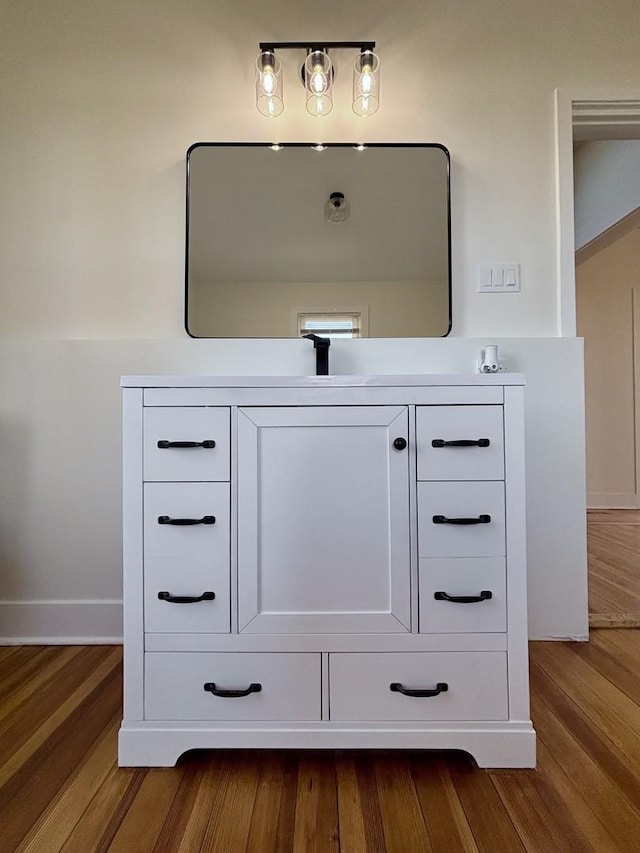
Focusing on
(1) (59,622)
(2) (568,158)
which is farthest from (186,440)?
(2) (568,158)

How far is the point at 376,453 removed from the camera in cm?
104

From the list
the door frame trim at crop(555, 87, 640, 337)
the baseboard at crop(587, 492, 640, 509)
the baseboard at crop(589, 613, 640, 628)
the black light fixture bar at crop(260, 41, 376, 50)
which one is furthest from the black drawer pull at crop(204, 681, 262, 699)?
the baseboard at crop(587, 492, 640, 509)

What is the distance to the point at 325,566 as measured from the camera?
102cm

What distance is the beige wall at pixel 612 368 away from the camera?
4.55 meters

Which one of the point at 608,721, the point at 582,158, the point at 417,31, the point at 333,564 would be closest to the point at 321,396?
the point at 333,564

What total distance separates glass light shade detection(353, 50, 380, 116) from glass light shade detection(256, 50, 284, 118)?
10.3 inches

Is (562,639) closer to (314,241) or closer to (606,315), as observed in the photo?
(314,241)

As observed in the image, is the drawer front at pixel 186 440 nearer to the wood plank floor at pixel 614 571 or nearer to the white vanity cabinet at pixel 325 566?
the white vanity cabinet at pixel 325 566

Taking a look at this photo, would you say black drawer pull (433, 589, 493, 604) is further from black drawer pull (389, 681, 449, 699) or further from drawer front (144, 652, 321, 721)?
drawer front (144, 652, 321, 721)

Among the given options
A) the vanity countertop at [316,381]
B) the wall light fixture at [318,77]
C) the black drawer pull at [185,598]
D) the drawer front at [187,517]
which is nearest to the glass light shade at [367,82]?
the wall light fixture at [318,77]

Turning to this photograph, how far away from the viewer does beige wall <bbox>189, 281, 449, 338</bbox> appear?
63.5 inches

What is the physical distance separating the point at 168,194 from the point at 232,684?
1559mm

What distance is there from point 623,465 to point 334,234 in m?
4.28

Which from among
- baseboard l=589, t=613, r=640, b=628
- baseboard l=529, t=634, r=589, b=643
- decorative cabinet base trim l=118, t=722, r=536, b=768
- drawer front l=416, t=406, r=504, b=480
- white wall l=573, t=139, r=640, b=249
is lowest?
baseboard l=529, t=634, r=589, b=643
